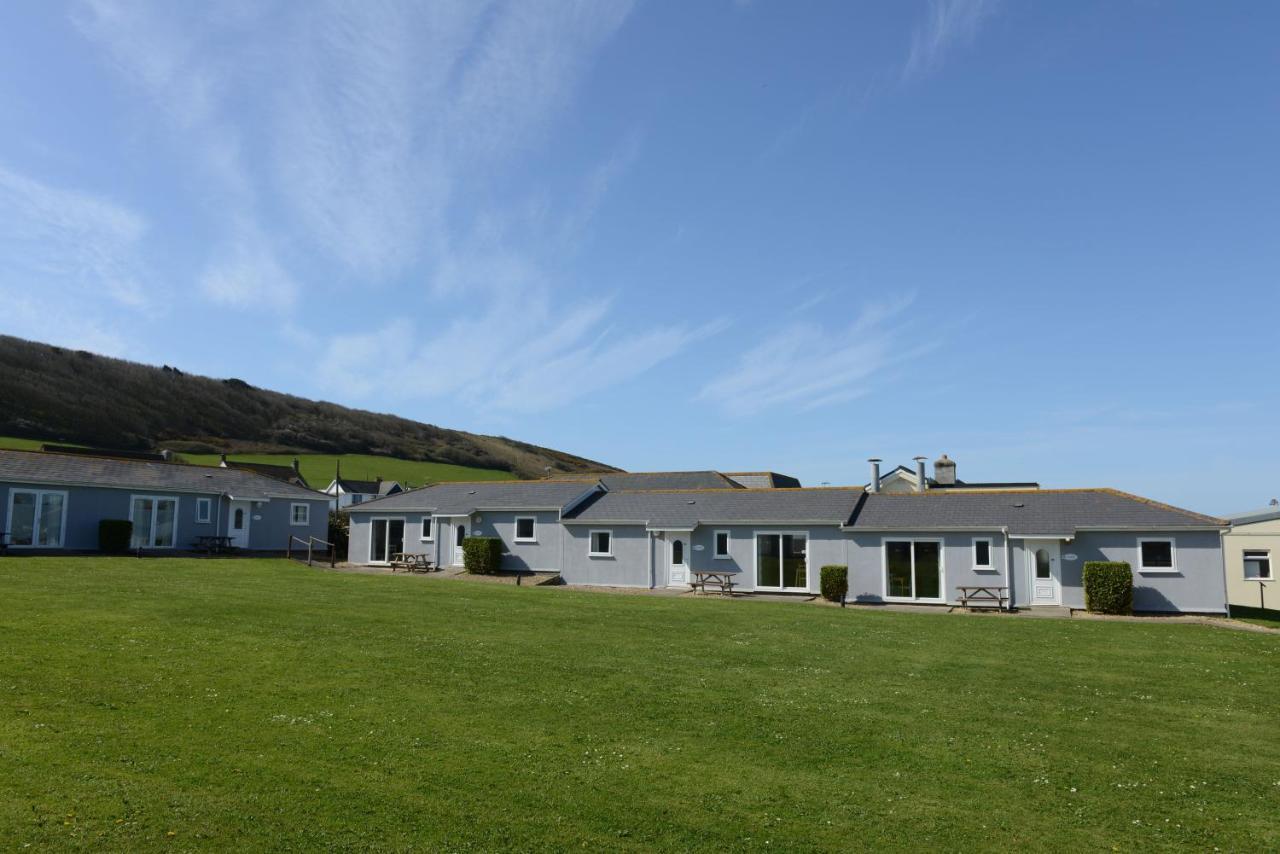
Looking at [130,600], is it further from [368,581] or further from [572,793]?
[572,793]

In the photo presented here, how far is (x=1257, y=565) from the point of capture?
132 feet

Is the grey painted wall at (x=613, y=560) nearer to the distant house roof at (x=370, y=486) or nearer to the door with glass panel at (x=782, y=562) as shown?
the door with glass panel at (x=782, y=562)

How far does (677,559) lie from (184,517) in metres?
23.4

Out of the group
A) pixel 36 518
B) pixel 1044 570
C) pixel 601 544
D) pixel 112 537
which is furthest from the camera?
pixel 601 544

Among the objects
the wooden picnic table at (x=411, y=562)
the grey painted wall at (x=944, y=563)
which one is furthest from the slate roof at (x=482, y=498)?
the grey painted wall at (x=944, y=563)

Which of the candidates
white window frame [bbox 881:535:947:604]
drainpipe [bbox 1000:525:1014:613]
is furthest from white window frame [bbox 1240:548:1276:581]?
white window frame [bbox 881:535:947:604]

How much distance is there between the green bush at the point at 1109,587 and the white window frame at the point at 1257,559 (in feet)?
48.4

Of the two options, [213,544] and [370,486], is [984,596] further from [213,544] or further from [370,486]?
[370,486]

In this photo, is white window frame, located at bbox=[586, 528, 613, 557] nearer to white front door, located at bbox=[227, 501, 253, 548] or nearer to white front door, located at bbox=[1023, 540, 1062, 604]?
white front door, located at bbox=[1023, 540, 1062, 604]

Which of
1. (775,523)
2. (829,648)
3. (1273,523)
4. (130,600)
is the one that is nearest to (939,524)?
(775,523)

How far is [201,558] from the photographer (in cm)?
3734

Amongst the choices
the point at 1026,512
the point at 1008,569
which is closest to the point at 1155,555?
the point at 1026,512

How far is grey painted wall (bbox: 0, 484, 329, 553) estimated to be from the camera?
36.9 metres

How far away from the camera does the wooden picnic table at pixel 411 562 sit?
40.0 meters
